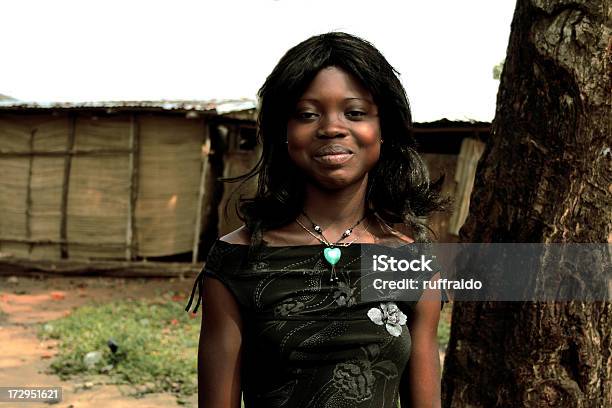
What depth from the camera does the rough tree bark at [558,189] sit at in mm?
2268

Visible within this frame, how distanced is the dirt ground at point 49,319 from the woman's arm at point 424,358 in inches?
149

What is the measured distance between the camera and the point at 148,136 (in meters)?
10.3

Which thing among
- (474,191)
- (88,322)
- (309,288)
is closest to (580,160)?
(474,191)

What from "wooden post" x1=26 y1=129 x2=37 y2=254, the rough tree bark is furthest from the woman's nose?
"wooden post" x1=26 y1=129 x2=37 y2=254

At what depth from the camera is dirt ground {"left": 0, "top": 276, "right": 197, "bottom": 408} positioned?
530 centimetres

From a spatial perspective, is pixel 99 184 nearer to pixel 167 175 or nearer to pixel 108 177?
pixel 108 177

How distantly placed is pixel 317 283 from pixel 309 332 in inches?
4.6

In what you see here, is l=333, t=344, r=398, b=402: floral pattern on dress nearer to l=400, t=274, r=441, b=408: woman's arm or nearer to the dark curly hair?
l=400, t=274, r=441, b=408: woman's arm

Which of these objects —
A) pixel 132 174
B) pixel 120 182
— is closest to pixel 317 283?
pixel 132 174

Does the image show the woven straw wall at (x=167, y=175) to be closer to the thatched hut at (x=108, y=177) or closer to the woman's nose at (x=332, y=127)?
the thatched hut at (x=108, y=177)

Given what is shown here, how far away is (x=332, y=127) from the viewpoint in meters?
1.63

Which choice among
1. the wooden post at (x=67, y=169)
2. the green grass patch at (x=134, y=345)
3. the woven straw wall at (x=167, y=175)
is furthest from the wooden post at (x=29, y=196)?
the green grass patch at (x=134, y=345)

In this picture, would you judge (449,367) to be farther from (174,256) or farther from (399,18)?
(399,18)

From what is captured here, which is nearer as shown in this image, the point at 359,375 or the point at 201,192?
the point at 359,375
